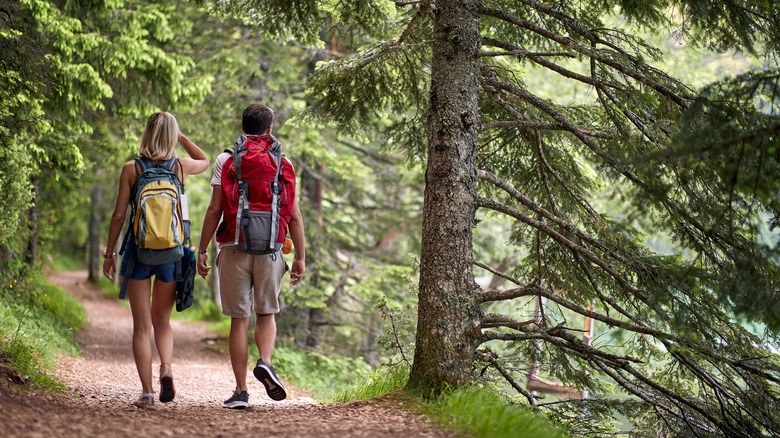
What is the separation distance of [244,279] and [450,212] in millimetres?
1682

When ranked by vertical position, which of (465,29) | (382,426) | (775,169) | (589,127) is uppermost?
(465,29)

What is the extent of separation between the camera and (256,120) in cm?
578

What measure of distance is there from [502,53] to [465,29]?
0.36 meters

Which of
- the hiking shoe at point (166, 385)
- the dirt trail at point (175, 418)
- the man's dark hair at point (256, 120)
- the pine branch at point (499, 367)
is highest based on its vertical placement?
the man's dark hair at point (256, 120)

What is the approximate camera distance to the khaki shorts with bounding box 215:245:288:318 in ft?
19.0

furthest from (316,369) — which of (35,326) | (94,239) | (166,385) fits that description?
(94,239)

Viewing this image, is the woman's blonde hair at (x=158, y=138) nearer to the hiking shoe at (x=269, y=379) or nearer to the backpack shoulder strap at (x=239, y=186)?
the backpack shoulder strap at (x=239, y=186)

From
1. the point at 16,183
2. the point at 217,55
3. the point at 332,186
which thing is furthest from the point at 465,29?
the point at 332,186

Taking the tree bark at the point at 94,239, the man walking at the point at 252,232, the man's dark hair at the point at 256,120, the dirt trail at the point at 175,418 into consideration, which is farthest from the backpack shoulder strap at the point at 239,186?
the tree bark at the point at 94,239

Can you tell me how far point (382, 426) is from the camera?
15.7 feet

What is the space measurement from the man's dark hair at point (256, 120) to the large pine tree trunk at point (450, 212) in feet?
4.15

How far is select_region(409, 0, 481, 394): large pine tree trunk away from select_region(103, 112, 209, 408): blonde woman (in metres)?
1.98

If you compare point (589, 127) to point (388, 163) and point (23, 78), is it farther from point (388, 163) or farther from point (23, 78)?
point (388, 163)

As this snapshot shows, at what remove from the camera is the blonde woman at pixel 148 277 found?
575 centimetres
